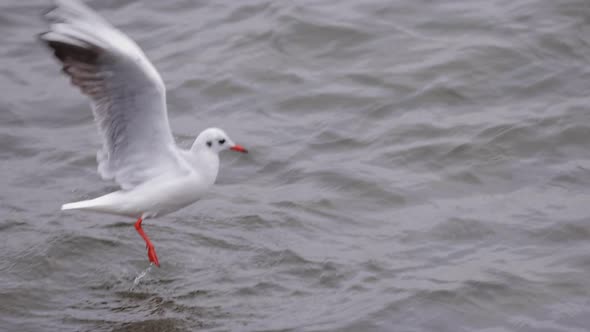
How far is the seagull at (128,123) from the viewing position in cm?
582

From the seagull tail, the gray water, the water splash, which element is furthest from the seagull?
the gray water

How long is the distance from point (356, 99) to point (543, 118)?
6.09ft

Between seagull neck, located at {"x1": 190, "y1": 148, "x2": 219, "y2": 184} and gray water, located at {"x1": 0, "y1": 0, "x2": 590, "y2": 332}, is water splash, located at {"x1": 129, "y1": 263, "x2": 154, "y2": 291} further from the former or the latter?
seagull neck, located at {"x1": 190, "y1": 148, "x2": 219, "y2": 184}

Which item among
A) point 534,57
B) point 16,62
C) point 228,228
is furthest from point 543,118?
point 16,62

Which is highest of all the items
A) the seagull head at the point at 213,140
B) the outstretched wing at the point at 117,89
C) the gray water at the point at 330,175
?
the outstretched wing at the point at 117,89

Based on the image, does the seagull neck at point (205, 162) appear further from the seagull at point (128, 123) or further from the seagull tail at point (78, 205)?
the seagull tail at point (78, 205)

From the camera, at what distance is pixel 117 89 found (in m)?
6.16

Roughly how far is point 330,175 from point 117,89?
269cm

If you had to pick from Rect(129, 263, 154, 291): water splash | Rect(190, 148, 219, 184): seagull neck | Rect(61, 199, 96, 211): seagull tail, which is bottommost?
Rect(129, 263, 154, 291): water splash

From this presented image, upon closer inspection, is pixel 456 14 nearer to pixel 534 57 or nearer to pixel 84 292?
pixel 534 57

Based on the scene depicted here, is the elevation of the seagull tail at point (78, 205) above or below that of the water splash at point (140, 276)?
above

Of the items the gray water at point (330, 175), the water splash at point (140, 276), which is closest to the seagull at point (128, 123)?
the water splash at point (140, 276)

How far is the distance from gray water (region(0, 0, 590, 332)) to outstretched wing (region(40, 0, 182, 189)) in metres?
0.76

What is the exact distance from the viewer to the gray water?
6.36 meters
